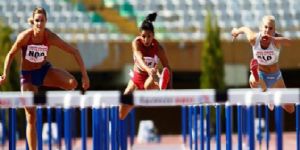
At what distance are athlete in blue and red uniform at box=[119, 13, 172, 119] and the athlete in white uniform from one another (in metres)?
0.84

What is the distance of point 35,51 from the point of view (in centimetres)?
727

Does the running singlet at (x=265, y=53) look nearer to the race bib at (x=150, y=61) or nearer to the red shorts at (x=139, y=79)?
the race bib at (x=150, y=61)

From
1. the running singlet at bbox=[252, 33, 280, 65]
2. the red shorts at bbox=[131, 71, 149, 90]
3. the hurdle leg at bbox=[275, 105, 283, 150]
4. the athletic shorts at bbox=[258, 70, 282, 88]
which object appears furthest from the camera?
the red shorts at bbox=[131, 71, 149, 90]

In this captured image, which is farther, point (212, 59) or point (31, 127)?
point (212, 59)

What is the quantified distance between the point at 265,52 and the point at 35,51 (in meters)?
2.32

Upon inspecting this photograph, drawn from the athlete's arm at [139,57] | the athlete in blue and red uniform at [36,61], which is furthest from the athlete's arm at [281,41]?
the athlete in blue and red uniform at [36,61]

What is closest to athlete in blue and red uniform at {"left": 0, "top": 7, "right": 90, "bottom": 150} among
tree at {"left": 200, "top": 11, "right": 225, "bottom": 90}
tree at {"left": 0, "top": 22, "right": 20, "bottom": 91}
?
tree at {"left": 0, "top": 22, "right": 20, "bottom": 91}

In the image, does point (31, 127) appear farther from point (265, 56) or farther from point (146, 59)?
point (265, 56)

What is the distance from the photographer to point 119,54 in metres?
20.9

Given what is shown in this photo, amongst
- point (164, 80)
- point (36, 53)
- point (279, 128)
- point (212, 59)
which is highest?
point (36, 53)

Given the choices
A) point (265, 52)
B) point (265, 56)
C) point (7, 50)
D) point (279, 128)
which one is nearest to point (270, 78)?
point (265, 56)

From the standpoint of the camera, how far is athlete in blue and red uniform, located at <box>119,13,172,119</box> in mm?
8172

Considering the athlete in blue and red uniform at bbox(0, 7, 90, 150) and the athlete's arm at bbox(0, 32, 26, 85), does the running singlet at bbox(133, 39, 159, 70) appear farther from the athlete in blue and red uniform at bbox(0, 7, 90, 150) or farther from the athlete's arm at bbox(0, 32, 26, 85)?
the athlete's arm at bbox(0, 32, 26, 85)

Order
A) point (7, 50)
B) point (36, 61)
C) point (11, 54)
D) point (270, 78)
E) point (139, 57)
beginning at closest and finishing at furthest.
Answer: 1. point (11, 54)
2. point (36, 61)
3. point (139, 57)
4. point (270, 78)
5. point (7, 50)
